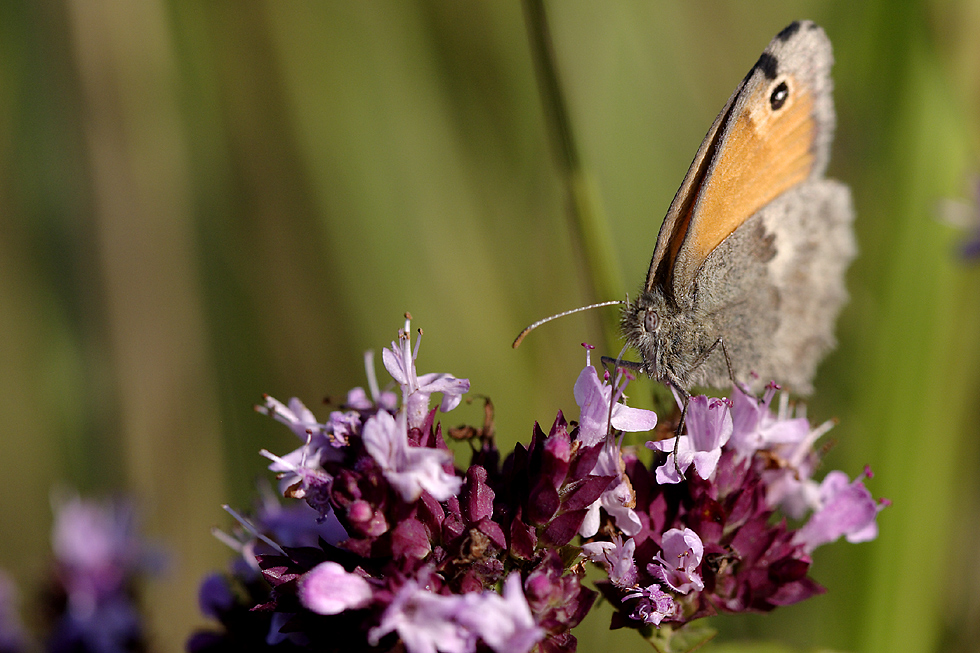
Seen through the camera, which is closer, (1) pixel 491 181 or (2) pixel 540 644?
(2) pixel 540 644

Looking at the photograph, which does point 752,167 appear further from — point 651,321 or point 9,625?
point 9,625

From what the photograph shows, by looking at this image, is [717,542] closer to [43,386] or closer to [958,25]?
[958,25]

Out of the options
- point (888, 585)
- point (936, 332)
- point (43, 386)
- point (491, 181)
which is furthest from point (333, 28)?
point (888, 585)

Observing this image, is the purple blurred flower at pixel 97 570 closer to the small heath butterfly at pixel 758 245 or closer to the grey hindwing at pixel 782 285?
the small heath butterfly at pixel 758 245

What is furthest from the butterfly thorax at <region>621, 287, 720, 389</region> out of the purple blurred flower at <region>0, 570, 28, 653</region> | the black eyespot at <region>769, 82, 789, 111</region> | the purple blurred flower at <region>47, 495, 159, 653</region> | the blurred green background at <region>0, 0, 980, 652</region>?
the purple blurred flower at <region>0, 570, 28, 653</region>

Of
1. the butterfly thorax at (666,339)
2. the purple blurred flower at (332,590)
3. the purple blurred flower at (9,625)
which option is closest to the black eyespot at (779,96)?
the butterfly thorax at (666,339)

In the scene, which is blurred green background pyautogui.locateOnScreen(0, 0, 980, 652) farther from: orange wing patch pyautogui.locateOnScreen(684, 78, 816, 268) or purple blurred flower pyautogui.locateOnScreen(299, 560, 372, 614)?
purple blurred flower pyautogui.locateOnScreen(299, 560, 372, 614)

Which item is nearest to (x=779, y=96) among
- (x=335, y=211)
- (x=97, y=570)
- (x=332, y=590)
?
(x=332, y=590)
